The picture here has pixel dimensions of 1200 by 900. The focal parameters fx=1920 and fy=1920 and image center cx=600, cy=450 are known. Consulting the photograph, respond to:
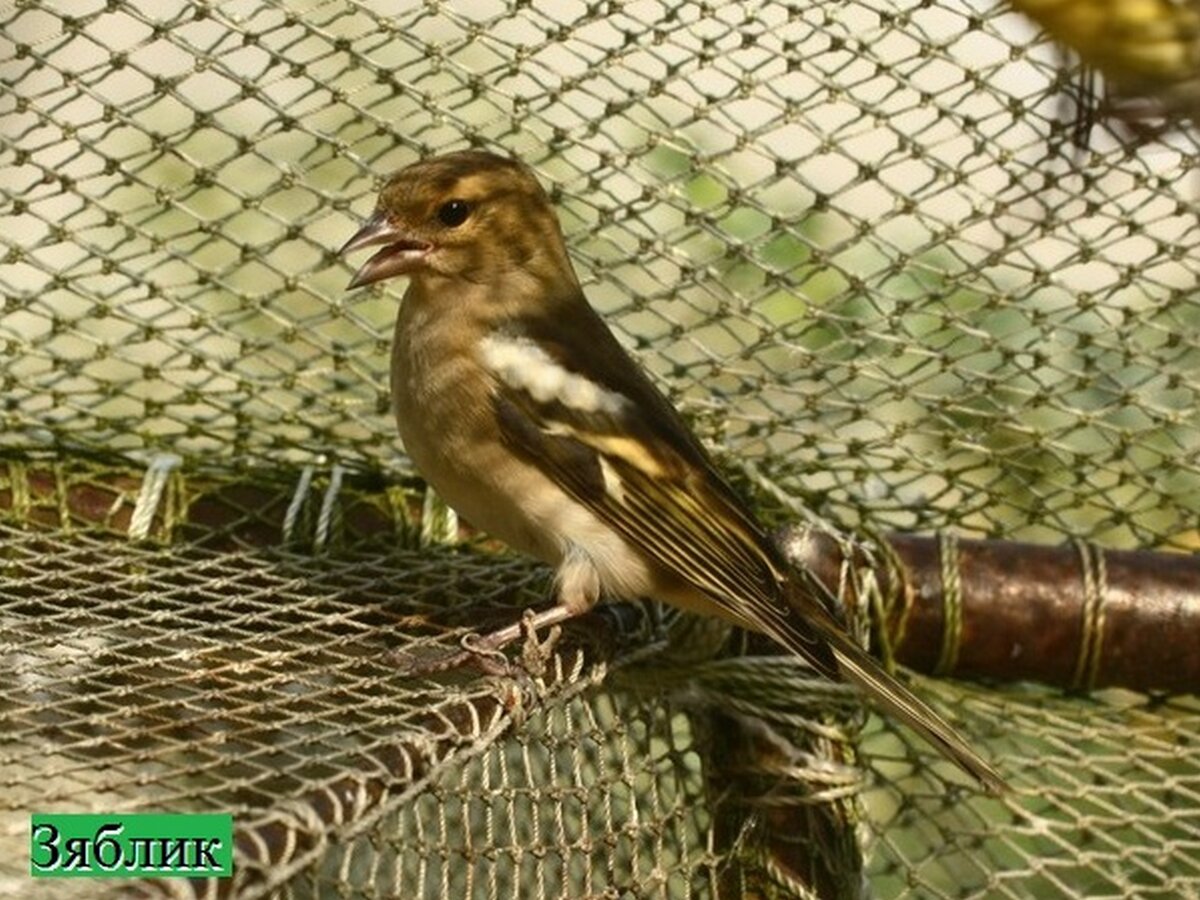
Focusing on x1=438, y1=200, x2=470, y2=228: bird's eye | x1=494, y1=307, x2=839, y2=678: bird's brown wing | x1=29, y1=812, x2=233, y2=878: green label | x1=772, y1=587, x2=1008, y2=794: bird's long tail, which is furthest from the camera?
x1=438, y1=200, x2=470, y2=228: bird's eye

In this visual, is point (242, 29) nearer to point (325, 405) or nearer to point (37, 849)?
point (325, 405)

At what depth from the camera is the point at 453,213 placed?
11.0 feet

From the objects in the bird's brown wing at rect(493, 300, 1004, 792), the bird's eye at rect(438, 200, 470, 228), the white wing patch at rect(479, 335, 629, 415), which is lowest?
the bird's brown wing at rect(493, 300, 1004, 792)

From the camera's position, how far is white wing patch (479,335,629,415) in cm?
319

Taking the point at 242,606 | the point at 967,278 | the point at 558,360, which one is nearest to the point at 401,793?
the point at 242,606

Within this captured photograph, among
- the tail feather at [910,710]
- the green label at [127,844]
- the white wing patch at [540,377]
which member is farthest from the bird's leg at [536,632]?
the green label at [127,844]

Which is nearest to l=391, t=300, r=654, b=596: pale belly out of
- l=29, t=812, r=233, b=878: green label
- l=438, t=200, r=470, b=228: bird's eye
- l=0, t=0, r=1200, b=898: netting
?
l=0, t=0, r=1200, b=898: netting

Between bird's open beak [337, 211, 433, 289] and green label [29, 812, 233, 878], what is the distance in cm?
137

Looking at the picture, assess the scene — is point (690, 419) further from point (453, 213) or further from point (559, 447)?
point (453, 213)

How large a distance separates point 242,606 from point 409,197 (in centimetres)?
→ 78

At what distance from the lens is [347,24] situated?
12.1 ft

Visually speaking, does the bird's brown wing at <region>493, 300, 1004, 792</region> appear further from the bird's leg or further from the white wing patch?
the bird's leg

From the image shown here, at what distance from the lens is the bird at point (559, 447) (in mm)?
3000

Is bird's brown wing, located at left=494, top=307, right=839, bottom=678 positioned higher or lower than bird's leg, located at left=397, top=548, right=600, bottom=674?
higher
